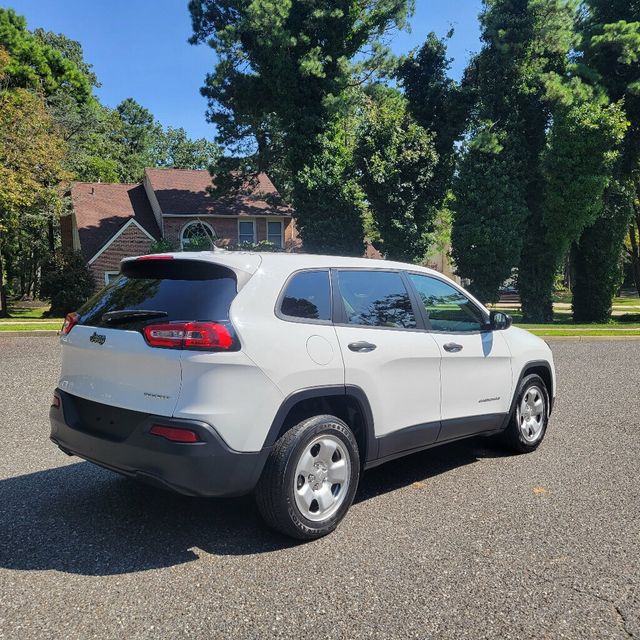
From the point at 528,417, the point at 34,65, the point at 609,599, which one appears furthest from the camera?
the point at 34,65

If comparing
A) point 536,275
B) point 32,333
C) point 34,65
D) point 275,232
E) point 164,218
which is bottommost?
point 32,333

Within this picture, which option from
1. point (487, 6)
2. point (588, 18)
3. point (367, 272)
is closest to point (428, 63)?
point (487, 6)

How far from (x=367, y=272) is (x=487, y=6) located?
27.4 m

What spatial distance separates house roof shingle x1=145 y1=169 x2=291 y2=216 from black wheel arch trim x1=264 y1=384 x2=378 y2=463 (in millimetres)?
33018

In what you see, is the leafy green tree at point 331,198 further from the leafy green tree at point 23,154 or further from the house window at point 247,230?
the leafy green tree at point 23,154

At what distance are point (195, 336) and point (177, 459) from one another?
686 mm

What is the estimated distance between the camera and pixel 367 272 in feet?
14.6

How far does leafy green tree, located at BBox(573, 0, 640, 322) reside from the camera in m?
24.7

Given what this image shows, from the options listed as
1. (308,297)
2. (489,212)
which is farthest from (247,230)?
(308,297)

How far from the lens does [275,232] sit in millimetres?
38500

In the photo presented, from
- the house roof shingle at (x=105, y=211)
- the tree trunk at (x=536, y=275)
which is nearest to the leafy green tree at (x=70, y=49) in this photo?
the house roof shingle at (x=105, y=211)

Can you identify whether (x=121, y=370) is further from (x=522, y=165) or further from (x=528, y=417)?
(x=522, y=165)

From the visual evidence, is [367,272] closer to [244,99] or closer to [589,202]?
[589,202]

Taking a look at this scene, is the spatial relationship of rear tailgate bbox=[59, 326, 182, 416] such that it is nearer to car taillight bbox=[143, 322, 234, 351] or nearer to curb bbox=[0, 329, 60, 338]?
car taillight bbox=[143, 322, 234, 351]
